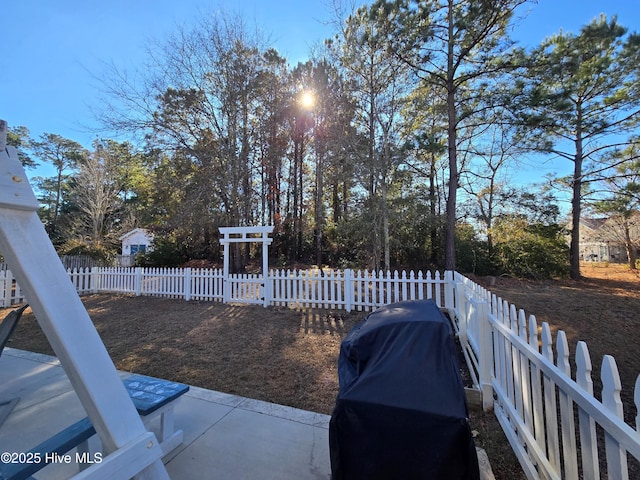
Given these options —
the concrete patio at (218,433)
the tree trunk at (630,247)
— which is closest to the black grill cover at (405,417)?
the concrete patio at (218,433)

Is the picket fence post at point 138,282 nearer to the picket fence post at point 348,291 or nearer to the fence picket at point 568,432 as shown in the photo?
the picket fence post at point 348,291

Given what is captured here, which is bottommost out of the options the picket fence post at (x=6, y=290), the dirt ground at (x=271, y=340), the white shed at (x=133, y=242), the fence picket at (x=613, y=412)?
the dirt ground at (x=271, y=340)

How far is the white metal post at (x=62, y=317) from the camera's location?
3.32 feet

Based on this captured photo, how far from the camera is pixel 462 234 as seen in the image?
1350 cm

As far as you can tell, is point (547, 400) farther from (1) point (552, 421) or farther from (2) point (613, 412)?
(2) point (613, 412)

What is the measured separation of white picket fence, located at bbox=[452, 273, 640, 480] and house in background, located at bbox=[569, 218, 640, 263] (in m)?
17.6

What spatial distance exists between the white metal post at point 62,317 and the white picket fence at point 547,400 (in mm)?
1720

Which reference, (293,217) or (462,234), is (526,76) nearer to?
(462,234)

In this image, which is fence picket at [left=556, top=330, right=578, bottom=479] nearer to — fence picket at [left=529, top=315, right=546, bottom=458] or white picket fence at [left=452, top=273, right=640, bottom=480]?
white picket fence at [left=452, top=273, right=640, bottom=480]

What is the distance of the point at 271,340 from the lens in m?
5.02

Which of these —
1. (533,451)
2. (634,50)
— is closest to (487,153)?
(634,50)

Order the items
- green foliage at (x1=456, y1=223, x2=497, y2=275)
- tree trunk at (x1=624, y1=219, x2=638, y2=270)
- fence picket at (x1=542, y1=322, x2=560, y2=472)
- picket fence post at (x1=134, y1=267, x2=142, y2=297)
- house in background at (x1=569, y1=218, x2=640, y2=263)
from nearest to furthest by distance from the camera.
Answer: fence picket at (x1=542, y1=322, x2=560, y2=472) → picket fence post at (x1=134, y1=267, x2=142, y2=297) → green foliage at (x1=456, y1=223, x2=497, y2=275) → tree trunk at (x1=624, y1=219, x2=638, y2=270) → house in background at (x1=569, y1=218, x2=640, y2=263)

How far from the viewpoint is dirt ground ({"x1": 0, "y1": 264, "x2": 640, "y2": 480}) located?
3209 millimetres

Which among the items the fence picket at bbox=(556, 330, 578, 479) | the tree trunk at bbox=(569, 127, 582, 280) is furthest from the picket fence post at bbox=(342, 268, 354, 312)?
the tree trunk at bbox=(569, 127, 582, 280)
